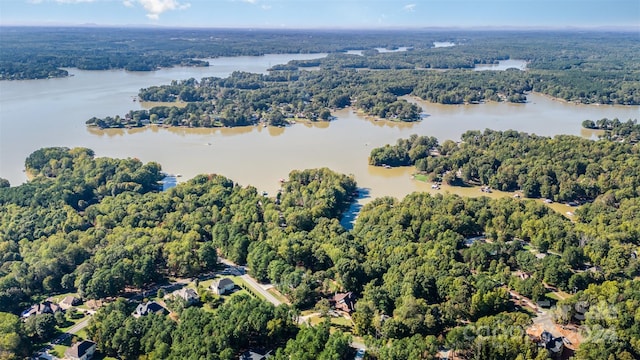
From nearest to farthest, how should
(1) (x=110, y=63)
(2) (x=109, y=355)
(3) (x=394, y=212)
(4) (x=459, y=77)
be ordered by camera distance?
(2) (x=109, y=355) < (3) (x=394, y=212) < (4) (x=459, y=77) < (1) (x=110, y=63)

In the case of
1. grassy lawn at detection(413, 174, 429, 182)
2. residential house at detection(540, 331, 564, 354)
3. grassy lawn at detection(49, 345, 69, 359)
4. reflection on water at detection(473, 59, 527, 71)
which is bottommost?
grassy lawn at detection(49, 345, 69, 359)

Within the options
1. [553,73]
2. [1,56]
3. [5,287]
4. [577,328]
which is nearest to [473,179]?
[577,328]

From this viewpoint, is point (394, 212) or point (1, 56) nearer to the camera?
point (394, 212)

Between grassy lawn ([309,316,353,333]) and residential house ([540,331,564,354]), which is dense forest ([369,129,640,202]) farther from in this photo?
grassy lawn ([309,316,353,333])

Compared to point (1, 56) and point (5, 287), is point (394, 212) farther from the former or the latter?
point (1, 56)

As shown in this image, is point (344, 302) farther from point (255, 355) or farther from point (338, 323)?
point (255, 355)

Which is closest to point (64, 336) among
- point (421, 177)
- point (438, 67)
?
point (421, 177)

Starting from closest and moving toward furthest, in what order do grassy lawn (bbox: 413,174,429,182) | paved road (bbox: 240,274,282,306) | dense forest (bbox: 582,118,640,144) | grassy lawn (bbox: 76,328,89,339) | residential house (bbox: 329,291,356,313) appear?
1. grassy lawn (bbox: 76,328,89,339)
2. residential house (bbox: 329,291,356,313)
3. paved road (bbox: 240,274,282,306)
4. grassy lawn (bbox: 413,174,429,182)
5. dense forest (bbox: 582,118,640,144)

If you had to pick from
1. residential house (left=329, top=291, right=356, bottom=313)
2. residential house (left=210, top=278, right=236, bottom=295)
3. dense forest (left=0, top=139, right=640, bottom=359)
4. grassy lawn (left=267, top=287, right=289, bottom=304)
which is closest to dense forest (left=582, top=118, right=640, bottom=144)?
dense forest (left=0, top=139, right=640, bottom=359)

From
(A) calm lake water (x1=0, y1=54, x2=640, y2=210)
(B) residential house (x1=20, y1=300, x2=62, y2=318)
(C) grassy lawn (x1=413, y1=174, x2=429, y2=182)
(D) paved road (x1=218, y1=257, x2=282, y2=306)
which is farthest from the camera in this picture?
(A) calm lake water (x1=0, y1=54, x2=640, y2=210)
